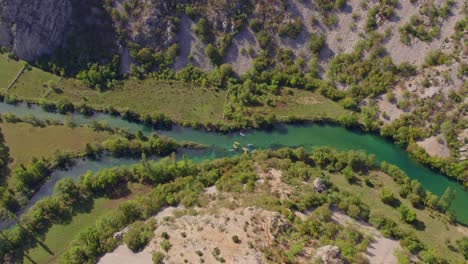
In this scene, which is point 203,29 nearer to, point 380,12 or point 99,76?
point 99,76

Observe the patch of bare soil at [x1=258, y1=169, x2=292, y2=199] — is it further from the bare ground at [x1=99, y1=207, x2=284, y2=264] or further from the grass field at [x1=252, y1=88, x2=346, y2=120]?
the grass field at [x1=252, y1=88, x2=346, y2=120]

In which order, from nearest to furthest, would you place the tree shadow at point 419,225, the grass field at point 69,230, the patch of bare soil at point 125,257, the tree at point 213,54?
the patch of bare soil at point 125,257 → the grass field at point 69,230 → the tree shadow at point 419,225 → the tree at point 213,54

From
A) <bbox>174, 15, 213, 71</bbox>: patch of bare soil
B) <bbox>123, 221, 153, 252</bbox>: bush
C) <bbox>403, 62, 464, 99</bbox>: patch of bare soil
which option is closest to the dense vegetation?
<bbox>123, 221, 153, 252</bbox>: bush

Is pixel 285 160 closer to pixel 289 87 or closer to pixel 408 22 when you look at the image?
pixel 289 87

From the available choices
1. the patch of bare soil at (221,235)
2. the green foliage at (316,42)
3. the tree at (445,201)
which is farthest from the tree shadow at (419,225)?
the green foliage at (316,42)

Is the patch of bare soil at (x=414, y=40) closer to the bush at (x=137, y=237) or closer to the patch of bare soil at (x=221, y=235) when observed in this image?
the patch of bare soil at (x=221, y=235)

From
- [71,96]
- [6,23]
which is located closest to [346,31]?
[71,96]
